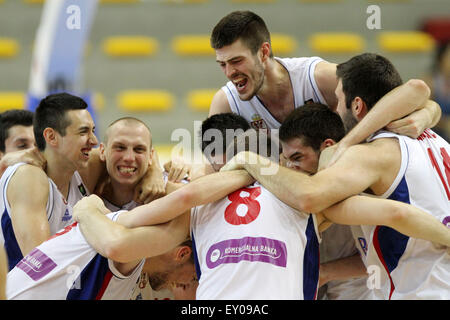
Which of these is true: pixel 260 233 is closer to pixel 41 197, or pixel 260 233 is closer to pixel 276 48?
pixel 41 197

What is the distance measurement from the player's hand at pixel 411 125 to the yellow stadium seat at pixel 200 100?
7.61 meters

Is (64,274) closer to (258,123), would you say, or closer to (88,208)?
(88,208)

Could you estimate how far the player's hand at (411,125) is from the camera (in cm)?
429

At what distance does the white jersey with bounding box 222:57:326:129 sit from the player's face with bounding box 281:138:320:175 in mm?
1125

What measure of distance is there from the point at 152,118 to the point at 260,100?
6.51 metres

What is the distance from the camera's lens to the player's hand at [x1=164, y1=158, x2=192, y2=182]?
5484 mm

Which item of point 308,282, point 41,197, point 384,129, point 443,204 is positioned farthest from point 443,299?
point 41,197

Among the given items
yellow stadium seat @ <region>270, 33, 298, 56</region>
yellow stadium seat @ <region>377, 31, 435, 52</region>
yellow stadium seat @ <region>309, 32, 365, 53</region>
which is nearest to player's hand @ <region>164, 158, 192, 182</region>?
yellow stadium seat @ <region>270, 33, 298, 56</region>

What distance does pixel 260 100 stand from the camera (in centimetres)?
558

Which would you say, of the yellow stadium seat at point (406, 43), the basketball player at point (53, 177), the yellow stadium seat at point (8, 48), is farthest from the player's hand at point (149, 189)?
the yellow stadium seat at point (406, 43)

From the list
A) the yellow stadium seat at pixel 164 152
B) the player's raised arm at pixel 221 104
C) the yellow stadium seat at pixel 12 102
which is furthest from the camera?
the yellow stadium seat at pixel 12 102

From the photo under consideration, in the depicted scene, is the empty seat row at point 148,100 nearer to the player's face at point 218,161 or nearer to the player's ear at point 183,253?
the player's face at point 218,161

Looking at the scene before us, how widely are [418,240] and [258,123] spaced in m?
1.99

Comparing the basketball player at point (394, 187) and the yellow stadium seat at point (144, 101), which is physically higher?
the yellow stadium seat at point (144, 101)
